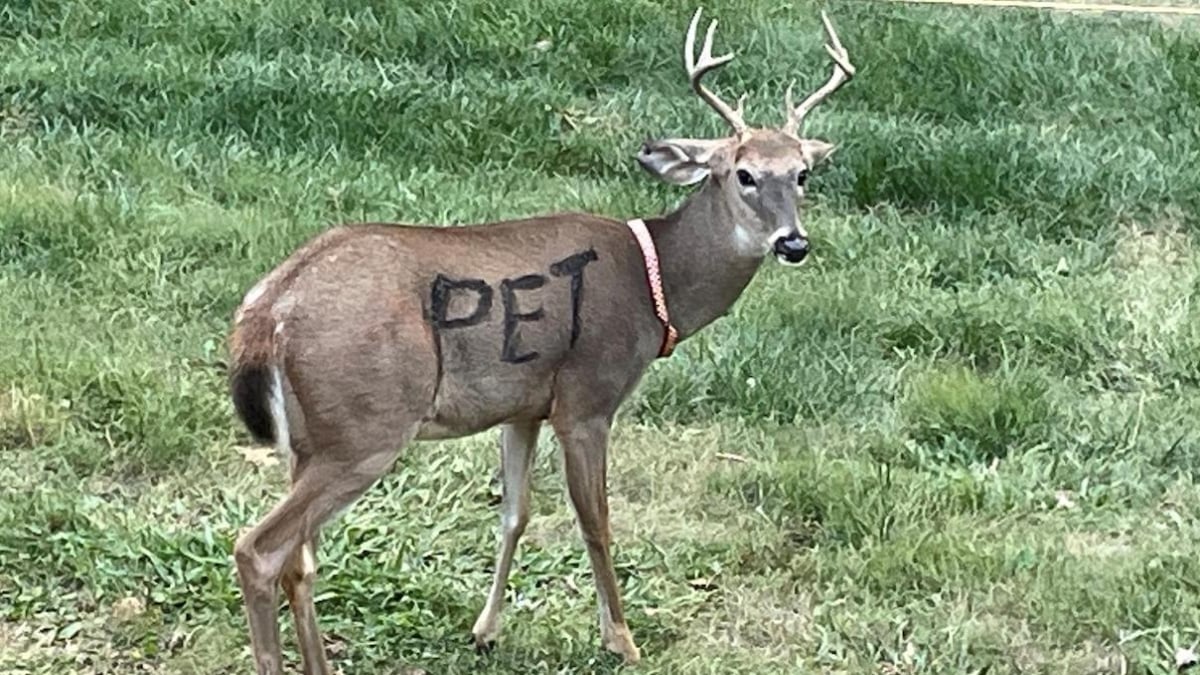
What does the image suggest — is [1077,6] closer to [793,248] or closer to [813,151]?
[813,151]

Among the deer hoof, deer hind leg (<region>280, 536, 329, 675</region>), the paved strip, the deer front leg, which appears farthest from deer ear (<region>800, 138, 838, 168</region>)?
the paved strip

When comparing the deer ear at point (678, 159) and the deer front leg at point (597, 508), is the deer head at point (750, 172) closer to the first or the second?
the deer ear at point (678, 159)

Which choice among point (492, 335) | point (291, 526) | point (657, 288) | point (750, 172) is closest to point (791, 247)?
point (750, 172)

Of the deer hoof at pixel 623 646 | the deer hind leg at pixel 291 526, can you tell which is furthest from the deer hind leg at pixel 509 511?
the deer hind leg at pixel 291 526

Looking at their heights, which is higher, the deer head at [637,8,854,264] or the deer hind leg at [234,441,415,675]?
the deer head at [637,8,854,264]

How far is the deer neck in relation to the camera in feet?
16.4

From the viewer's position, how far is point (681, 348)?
261 inches

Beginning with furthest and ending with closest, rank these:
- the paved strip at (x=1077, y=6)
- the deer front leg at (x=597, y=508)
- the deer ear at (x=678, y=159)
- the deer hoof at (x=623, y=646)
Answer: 1. the paved strip at (x=1077, y=6)
2. the deer ear at (x=678, y=159)
3. the deer hoof at (x=623, y=646)
4. the deer front leg at (x=597, y=508)

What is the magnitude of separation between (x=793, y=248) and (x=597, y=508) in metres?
0.83

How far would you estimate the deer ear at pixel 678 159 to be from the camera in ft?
16.3

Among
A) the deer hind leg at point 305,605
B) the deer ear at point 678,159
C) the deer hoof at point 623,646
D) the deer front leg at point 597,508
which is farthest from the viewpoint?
the deer ear at point 678,159

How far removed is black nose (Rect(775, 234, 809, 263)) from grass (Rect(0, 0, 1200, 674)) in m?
0.99

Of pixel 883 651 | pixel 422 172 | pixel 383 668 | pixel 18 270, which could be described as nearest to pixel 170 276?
pixel 18 270

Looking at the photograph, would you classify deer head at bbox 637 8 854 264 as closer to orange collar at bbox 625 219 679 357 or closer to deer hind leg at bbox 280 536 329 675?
orange collar at bbox 625 219 679 357
